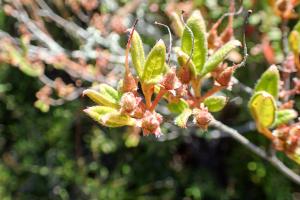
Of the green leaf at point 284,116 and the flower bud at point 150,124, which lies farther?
the green leaf at point 284,116

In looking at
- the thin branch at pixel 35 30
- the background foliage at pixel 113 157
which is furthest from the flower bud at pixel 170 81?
the background foliage at pixel 113 157

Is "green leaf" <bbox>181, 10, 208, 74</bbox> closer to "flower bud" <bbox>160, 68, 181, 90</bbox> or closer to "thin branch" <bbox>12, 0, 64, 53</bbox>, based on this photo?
"flower bud" <bbox>160, 68, 181, 90</bbox>

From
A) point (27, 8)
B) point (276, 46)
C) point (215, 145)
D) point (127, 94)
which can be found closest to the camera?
point (127, 94)

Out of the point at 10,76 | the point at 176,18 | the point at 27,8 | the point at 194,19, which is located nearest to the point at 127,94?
the point at 194,19

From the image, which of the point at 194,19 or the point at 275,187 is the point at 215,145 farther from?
the point at 194,19

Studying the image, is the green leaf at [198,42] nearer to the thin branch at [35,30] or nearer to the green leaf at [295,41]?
the green leaf at [295,41]

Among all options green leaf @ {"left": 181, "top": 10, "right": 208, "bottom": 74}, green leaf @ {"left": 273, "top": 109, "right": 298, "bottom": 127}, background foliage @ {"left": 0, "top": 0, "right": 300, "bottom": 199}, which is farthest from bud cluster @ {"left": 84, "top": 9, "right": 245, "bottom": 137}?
background foliage @ {"left": 0, "top": 0, "right": 300, "bottom": 199}

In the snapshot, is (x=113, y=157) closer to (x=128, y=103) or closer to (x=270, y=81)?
(x=270, y=81)
